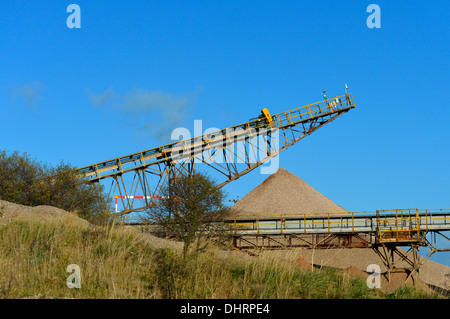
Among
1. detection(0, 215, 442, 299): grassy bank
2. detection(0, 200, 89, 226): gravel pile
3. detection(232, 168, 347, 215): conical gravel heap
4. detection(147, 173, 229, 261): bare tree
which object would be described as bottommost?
detection(0, 215, 442, 299): grassy bank

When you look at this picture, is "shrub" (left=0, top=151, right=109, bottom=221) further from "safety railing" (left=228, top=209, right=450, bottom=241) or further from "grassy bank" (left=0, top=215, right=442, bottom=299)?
"grassy bank" (left=0, top=215, right=442, bottom=299)

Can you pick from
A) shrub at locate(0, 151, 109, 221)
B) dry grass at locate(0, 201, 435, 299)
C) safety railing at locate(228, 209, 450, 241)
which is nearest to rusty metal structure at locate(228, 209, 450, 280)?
safety railing at locate(228, 209, 450, 241)

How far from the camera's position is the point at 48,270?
1120 centimetres

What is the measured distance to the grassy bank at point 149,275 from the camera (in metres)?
10.1

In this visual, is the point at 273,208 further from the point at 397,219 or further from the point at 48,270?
the point at 48,270

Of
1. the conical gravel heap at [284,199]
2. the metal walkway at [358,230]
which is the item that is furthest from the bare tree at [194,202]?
the conical gravel heap at [284,199]

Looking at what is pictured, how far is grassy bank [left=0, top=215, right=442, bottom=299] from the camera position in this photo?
10.1 metres

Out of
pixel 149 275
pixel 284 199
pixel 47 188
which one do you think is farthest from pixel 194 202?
pixel 284 199

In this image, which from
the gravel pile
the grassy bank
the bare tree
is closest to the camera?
the grassy bank

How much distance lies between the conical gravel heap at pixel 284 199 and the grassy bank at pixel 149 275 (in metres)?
36.8

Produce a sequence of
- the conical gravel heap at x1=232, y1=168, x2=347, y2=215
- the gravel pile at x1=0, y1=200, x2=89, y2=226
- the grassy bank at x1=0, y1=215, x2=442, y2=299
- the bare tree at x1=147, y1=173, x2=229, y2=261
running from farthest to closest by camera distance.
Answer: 1. the conical gravel heap at x1=232, y1=168, x2=347, y2=215
2. the bare tree at x1=147, y1=173, x2=229, y2=261
3. the gravel pile at x1=0, y1=200, x2=89, y2=226
4. the grassy bank at x1=0, y1=215, x2=442, y2=299

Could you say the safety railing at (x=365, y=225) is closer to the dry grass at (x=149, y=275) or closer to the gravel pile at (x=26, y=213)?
the gravel pile at (x=26, y=213)

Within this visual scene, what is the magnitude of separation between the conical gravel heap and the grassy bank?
121ft
